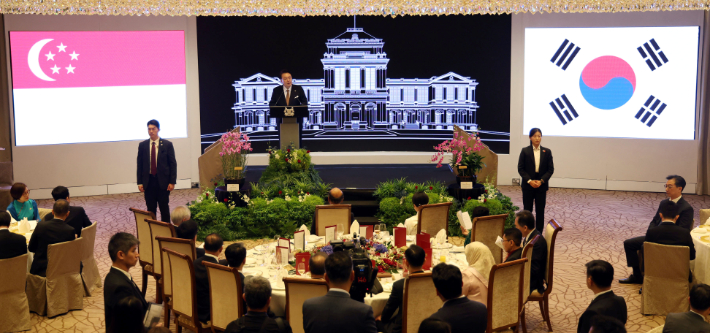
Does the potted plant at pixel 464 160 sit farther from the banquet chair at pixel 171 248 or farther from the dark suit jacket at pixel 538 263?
the banquet chair at pixel 171 248

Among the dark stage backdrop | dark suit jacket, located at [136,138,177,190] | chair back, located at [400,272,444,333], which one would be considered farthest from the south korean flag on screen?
chair back, located at [400,272,444,333]

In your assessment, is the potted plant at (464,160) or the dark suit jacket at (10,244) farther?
the potted plant at (464,160)

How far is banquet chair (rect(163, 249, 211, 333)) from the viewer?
4.85m

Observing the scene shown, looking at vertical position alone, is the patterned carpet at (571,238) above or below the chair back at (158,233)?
below

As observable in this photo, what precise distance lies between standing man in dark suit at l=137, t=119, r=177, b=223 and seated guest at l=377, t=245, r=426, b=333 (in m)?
4.79

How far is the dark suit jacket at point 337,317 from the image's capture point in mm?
3434

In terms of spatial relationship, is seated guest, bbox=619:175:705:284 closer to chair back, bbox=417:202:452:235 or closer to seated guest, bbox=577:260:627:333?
chair back, bbox=417:202:452:235

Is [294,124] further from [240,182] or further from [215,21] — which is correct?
[215,21]

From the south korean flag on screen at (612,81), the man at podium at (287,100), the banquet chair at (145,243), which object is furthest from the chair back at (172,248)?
the south korean flag on screen at (612,81)

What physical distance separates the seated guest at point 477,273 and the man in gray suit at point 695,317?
1185mm

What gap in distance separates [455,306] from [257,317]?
1.13 metres

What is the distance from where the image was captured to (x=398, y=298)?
14.6ft

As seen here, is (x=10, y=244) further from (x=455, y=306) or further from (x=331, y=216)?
(x=455, y=306)

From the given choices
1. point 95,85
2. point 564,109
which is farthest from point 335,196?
point 564,109
